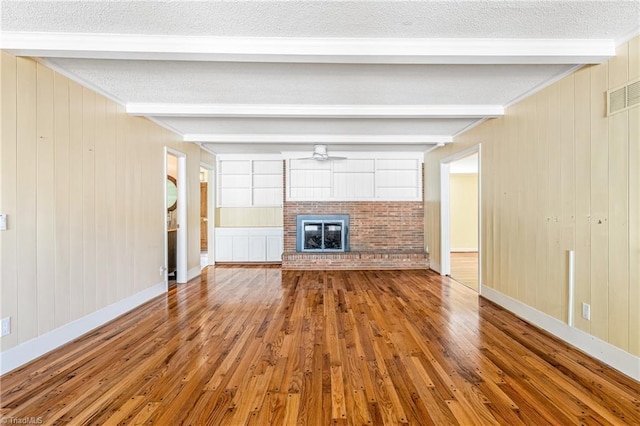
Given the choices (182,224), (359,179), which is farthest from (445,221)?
(182,224)

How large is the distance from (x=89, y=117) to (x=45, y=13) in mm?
1294

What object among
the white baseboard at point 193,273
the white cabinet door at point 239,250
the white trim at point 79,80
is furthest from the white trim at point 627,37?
the white cabinet door at point 239,250

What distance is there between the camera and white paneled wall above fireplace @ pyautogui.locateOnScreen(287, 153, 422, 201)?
6688mm

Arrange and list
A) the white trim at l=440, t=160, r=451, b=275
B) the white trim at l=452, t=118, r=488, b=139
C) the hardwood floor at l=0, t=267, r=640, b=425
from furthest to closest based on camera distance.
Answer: the white trim at l=440, t=160, r=451, b=275 < the white trim at l=452, t=118, r=488, b=139 < the hardwood floor at l=0, t=267, r=640, b=425

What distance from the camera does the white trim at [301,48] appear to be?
2166 millimetres

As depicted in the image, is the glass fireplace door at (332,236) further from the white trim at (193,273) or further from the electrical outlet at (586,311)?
the electrical outlet at (586,311)

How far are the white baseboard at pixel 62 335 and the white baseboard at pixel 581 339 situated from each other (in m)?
4.46

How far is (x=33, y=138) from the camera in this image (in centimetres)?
244

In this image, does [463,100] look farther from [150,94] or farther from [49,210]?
[49,210]

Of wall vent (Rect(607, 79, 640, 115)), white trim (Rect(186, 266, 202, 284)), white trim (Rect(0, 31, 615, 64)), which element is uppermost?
white trim (Rect(0, 31, 615, 64))

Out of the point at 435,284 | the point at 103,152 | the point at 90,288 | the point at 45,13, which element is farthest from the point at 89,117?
the point at 435,284

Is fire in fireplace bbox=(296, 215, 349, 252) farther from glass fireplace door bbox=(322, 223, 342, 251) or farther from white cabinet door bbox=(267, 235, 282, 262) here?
white cabinet door bbox=(267, 235, 282, 262)

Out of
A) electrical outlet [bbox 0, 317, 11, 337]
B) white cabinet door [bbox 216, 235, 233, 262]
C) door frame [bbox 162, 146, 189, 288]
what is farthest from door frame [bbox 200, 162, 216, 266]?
electrical outlet [bbox 0, 317, 11, 337]

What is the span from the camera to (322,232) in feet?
21.7
